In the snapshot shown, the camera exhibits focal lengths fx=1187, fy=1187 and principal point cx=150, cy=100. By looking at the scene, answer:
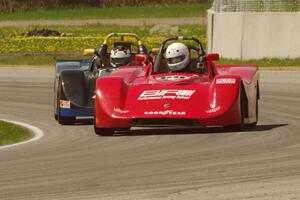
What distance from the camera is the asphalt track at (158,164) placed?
980 centimetres

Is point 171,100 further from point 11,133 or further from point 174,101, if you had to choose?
point 11,133

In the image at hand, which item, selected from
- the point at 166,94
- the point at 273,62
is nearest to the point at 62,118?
the point at 166,94

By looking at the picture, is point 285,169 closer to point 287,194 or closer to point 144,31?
point 287,194

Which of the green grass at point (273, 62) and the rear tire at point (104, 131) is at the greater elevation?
the rear tire at point (104, 131)

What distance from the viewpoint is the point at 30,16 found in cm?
7175

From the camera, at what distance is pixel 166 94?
15305 mm

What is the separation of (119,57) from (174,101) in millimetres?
4684

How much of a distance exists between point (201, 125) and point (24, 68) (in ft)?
59.7

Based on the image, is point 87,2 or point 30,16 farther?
point 87,2

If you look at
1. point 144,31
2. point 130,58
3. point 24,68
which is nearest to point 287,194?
point 130,58

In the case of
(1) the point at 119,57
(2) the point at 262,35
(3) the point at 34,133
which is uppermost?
(1) the point at 119,57

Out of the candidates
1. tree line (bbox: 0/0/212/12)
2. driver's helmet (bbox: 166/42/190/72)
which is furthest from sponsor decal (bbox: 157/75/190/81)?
tree line (bbox: 0/0/212/12)

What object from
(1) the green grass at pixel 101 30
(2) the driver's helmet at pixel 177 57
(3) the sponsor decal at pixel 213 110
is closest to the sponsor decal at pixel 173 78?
(2) the driver's helmet at pixel 177 57

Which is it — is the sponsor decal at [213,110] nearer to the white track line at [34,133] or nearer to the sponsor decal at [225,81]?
the sponsor decal at [225,81]
